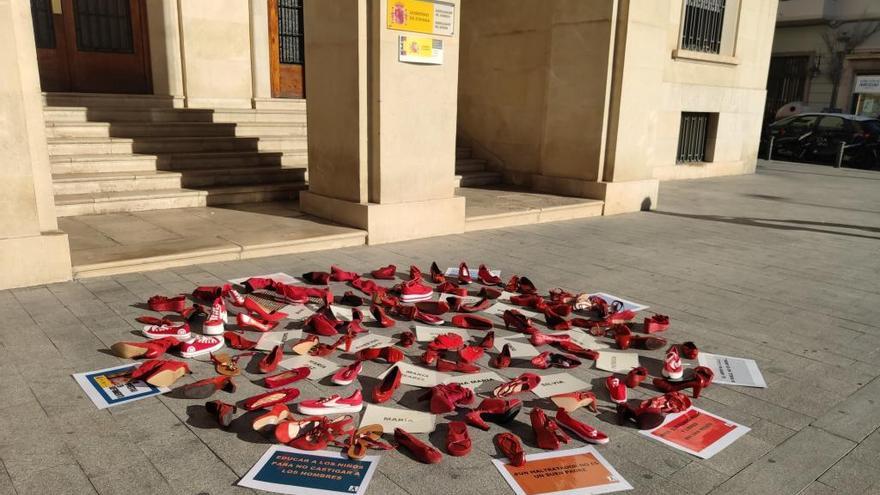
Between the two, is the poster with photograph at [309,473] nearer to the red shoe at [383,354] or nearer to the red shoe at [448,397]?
the red shoe at [448,397]

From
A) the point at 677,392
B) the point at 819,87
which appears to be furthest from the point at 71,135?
the point at 819,87

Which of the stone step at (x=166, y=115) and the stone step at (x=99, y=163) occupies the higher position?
the stone step at (x=166, y=115)

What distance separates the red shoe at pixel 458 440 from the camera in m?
3.10

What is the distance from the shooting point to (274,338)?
4.50 m

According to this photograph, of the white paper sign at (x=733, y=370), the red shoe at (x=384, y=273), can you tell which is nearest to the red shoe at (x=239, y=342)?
the red shoe at (x=384, y=273)

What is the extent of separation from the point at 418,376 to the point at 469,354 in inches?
17.1

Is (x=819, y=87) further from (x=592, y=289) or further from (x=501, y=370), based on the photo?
(x=501, y=370)

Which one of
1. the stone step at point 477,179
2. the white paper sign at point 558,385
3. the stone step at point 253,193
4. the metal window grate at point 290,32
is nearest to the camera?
the white paper sign at point 558,385

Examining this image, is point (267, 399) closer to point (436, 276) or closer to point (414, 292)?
point (414, 292)

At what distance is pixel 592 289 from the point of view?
19.8 feet

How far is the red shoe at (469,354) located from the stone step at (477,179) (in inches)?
295

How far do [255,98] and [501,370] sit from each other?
980 cm

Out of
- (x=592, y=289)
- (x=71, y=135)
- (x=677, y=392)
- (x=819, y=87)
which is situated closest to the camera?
(x=677, y=392)

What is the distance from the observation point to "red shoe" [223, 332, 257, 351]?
14.2ft
